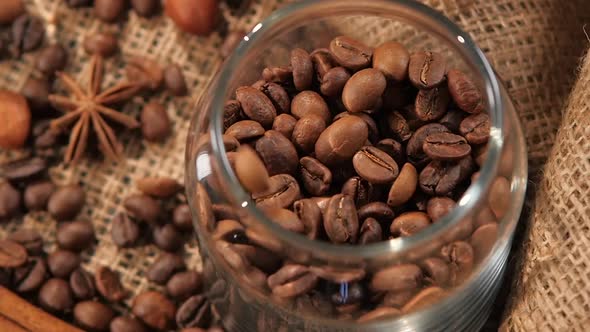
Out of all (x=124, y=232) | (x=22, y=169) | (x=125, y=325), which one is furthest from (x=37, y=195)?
(x=125, y=325)

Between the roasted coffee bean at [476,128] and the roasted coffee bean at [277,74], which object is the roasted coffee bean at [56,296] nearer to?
the roasted coffee bean at [277,74]

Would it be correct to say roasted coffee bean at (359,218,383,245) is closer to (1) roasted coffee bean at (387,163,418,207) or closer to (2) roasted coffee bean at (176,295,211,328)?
(1) roasted coffee bean at (387,163,418,207)

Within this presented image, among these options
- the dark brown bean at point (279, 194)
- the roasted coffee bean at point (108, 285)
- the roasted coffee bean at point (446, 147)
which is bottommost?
the roasted coffee bean at point (108, 285)

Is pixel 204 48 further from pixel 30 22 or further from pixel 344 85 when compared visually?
pixel 344 85

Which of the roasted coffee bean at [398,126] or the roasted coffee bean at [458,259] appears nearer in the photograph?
the roasted coffee bean at [458,259]

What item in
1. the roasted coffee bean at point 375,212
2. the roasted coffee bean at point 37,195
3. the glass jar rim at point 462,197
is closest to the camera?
the glass jar rim at point 462,197

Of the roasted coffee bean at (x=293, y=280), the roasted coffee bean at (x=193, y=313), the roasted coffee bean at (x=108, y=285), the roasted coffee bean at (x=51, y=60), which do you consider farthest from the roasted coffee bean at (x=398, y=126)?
the roasted coffee bean at (x=51, y=60)

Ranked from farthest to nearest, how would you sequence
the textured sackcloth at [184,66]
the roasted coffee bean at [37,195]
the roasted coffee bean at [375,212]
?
1. the roasted coffee bean at [37,195]
2. the textured sackcloth at [184,66]
3. the roasted coffee bean at [375,212]
